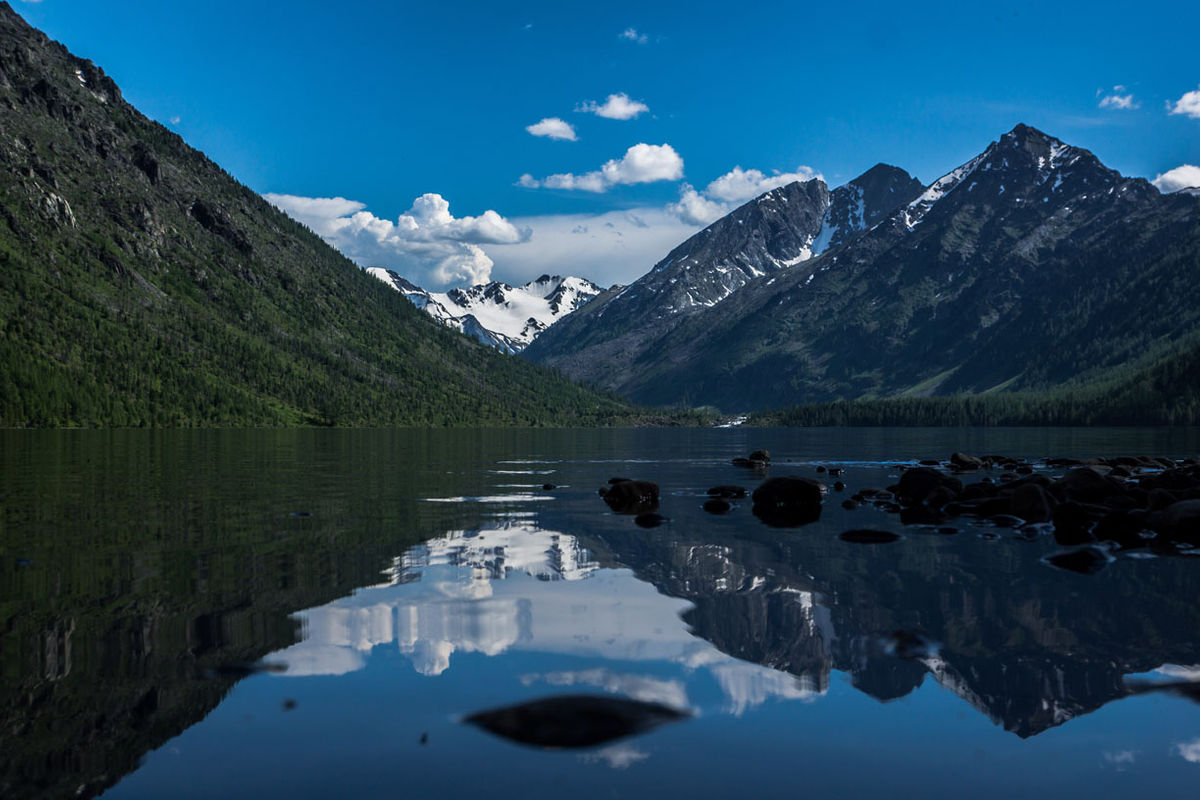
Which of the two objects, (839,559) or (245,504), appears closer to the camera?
(839,559)

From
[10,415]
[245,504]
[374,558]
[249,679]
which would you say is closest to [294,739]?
[249,679]

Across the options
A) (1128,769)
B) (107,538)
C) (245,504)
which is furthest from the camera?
(245,504)

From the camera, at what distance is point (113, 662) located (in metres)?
14.3

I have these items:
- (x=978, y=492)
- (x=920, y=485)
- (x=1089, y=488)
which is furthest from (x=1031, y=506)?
(x=920, y=485)

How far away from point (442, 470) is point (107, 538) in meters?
46.6

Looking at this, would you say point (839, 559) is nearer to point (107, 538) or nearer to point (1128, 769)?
point (1128, 769)

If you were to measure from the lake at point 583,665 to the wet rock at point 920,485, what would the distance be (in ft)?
47.4

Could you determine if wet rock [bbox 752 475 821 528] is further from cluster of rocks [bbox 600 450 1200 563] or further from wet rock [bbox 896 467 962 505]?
wet rock [bbox 896 467 962 505]

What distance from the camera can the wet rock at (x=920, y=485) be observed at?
150ft

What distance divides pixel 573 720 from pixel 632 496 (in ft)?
113

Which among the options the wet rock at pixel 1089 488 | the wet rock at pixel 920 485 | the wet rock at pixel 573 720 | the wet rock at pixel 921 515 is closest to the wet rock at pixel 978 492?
the wet rock at pixel 920 485

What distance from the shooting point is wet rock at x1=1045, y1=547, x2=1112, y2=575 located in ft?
81.5

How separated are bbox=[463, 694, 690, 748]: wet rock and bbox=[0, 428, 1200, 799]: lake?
7cm

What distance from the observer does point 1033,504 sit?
37.9 m
